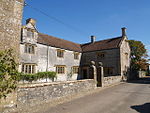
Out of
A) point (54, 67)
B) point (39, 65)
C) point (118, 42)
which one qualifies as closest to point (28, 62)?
point (39, 65)

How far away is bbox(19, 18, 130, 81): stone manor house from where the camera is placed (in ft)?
56.3

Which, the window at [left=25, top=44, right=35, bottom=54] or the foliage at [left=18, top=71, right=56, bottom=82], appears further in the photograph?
the window at [left=25, top=44, right=35, bottom=54]

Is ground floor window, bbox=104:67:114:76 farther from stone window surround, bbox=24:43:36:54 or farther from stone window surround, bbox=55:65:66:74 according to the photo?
stone window surround, bbox=24:43:36:54

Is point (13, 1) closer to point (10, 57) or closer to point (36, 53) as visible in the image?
point (10, 57)

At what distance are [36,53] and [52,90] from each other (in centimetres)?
1115

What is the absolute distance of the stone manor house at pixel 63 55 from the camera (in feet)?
56.3

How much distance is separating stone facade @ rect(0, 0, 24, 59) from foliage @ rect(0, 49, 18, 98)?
41 centimetres

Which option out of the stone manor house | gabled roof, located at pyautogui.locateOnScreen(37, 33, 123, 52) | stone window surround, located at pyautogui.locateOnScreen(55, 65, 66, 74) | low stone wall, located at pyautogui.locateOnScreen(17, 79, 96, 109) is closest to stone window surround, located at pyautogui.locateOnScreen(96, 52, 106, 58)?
the stone manor house

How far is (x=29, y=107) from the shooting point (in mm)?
6676

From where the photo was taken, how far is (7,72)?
224 inches

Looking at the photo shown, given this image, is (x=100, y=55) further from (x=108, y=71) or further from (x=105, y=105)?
(x=105, y=105)

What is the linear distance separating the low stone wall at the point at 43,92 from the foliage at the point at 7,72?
2.36ft

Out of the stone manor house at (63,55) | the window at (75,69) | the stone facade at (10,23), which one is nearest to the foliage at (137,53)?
the stone manor house at (63,55)

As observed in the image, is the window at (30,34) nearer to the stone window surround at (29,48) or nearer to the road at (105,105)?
the stone window surround at (29,48)
